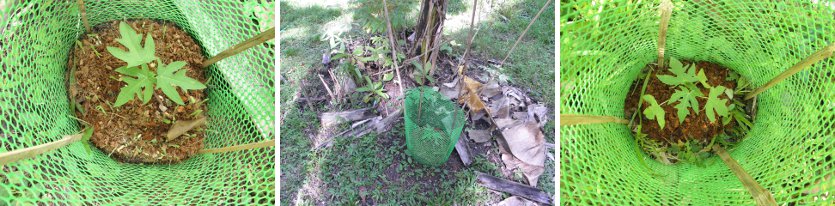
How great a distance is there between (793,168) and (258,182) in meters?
1.36

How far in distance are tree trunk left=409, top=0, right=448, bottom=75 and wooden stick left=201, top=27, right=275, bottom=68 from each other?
40cm

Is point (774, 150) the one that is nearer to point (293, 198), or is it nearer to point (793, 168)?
point (793, 168)

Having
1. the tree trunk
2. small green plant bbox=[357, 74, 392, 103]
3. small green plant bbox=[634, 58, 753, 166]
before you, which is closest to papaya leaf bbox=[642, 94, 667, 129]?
small green plant bbox=[634, 58, 753, 166]

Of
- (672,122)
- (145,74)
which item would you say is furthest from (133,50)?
(672,122)

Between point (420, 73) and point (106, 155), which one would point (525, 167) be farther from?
point (106, 155)

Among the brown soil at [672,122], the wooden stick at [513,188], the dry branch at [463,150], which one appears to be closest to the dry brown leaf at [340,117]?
the dry branch at [463,150]

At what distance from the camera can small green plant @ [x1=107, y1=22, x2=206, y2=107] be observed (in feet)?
4.20

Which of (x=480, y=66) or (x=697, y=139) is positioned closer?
(x=697, y=139)

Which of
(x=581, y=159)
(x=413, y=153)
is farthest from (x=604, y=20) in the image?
(x=413, y=153)

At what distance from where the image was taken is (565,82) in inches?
52.9

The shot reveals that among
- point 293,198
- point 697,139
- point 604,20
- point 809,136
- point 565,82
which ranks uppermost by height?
point 604,20

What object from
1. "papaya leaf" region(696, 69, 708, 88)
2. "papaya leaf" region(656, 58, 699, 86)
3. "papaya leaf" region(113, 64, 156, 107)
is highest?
"papaya leaf" region(113, 64, 156, 107)

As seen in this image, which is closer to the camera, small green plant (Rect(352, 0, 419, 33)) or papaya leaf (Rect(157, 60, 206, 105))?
papaya leaf (Rect(157, 60, 206, 105))

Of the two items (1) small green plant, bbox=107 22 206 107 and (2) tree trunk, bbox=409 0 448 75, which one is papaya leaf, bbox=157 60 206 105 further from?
(2) tree trunk, bbox=409 0 448 75
